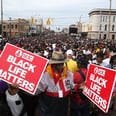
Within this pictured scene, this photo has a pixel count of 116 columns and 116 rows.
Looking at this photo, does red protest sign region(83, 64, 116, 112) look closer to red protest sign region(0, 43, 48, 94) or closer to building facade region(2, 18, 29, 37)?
red protest sign region(0, 43, 48, 94)

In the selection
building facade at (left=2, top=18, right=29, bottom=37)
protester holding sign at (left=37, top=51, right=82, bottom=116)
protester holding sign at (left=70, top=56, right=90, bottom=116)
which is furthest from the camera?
building facade at (left=2, top=18, right=29, bottom=37)

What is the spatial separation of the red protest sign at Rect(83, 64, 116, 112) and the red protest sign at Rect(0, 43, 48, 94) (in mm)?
700

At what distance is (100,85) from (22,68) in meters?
0.98

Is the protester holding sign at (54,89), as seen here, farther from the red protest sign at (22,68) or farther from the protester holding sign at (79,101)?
the protester holding sign at (79,101)

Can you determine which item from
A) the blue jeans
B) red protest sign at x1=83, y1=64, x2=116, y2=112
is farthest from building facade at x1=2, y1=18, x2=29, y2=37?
red protest sign at x1=83, y1=64, x2=116, y2=112

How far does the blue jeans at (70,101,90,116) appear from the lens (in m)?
4.69

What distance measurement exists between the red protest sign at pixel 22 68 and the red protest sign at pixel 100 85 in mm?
700

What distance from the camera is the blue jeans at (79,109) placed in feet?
15.4

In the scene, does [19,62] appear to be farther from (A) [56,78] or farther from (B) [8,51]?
(A) [56,78]

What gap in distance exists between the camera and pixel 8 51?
4.05 m

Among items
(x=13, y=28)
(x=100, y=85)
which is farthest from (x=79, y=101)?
(x=13, y=28)

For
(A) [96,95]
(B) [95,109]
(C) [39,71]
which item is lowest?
(B) [95,109]

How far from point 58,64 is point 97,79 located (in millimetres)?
532

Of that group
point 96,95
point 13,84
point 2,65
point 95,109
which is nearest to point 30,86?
point 13,84
